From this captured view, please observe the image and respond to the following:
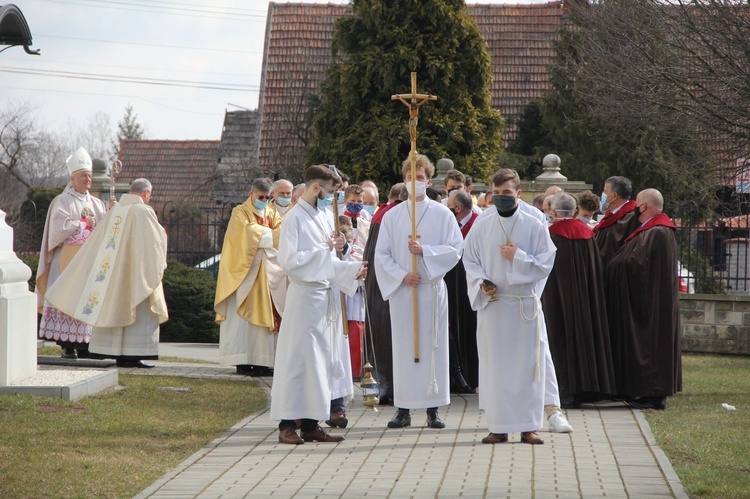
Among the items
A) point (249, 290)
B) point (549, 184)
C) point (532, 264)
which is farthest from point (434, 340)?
point (549, 184)

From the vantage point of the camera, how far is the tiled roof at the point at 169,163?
149 ft

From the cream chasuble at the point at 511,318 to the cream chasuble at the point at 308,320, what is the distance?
1000mm

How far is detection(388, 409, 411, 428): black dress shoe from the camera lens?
30.6 ft

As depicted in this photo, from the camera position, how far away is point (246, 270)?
41.6ft

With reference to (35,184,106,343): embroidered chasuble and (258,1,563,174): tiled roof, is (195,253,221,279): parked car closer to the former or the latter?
(35,184,106,343): embroidered chasuble

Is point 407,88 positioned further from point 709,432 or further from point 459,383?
point 709,432

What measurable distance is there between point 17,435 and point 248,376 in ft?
15.7

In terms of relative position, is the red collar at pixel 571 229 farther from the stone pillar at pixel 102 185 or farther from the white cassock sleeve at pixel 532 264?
the stone pillar at pixel 102 185


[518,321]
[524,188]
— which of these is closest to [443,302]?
[518,321]

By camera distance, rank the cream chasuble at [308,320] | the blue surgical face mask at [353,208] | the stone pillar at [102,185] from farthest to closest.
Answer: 1. the stone pillar at [102,185]
2. the blue surgical face mask at [353,208]
3. the cream chasuble at [308,320]

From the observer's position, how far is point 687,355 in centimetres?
1711

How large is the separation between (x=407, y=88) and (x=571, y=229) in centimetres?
1225

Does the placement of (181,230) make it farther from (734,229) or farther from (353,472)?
(353,472)

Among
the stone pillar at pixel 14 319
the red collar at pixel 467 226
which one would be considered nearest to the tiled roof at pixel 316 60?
the red collar at pixel 467 226
